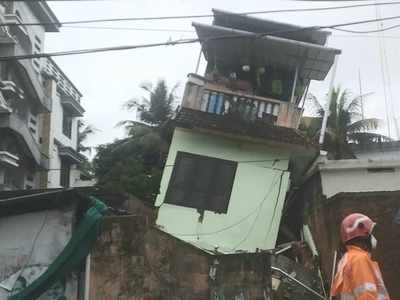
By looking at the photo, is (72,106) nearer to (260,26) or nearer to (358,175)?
(260,26)

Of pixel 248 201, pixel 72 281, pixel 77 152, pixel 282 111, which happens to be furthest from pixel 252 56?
pixel 77 152

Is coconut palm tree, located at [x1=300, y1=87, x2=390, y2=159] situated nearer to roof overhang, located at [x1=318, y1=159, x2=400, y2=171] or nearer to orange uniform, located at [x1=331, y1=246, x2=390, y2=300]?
roof overhang, located at [x1=318, y1=159, x2=400, y2=171]

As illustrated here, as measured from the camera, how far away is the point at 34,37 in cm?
3022

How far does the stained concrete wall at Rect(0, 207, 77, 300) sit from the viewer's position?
7.54 metres

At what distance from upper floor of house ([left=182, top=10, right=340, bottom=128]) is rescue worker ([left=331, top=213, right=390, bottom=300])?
36.6 ft

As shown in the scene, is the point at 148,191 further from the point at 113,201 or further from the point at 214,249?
the point at 113,201

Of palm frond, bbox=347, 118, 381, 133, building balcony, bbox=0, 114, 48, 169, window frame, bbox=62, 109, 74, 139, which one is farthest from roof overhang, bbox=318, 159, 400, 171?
window frame, bbox=62, 109, 74, 139

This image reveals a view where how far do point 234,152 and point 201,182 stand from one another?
1192mm

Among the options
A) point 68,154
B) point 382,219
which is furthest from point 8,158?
point 382,219

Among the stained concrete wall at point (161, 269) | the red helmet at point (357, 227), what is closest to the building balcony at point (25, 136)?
the stained concrete wall at point (161, 269)

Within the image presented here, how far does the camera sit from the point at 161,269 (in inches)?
372

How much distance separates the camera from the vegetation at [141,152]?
20.7m

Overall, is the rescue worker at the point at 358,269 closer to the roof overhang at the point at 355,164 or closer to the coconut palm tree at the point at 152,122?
the roof overhang at the point at 355,164

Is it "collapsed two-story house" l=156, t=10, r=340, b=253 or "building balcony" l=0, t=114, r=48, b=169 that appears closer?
"collapsed two-story house" l=156, t=10, r=340, b=253
